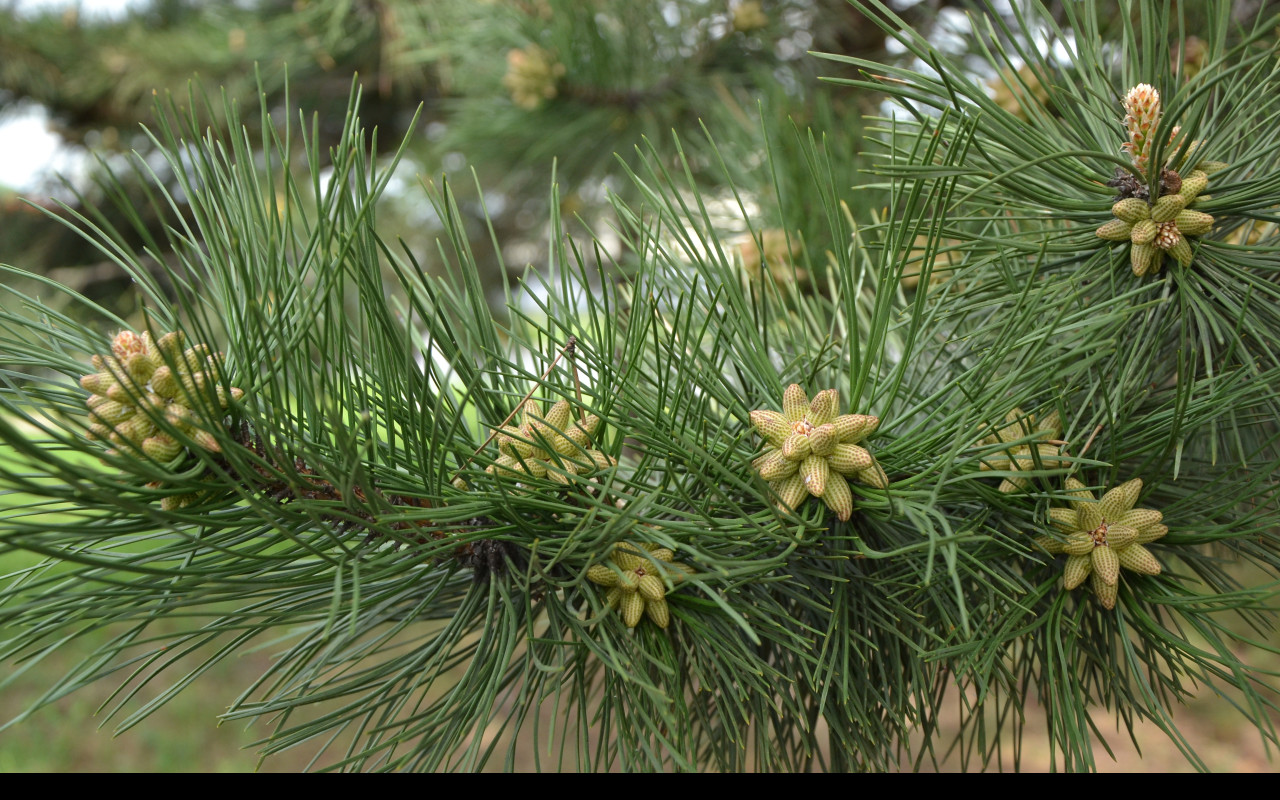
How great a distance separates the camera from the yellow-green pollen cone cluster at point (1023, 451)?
1.08 feet

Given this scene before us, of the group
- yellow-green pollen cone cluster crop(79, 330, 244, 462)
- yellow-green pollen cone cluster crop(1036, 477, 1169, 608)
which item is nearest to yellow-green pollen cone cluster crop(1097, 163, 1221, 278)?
yellow-green pollen cone cluster crop(1036, 477, 1169, 608)

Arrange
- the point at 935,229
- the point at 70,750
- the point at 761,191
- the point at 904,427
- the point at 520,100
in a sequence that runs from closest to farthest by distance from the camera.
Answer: the point at 935,229
the point at 904,427
the point at 761,191
the point at 520,100
the point at 70,750

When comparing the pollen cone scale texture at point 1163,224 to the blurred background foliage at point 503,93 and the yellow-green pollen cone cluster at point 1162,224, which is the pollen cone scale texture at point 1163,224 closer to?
the yellow-green pollen cone cluster at point 1162,224

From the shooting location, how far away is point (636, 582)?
340mm

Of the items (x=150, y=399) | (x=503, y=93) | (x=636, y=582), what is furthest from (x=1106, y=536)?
(x=503, y=93)

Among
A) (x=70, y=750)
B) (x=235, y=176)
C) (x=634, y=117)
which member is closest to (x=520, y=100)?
(x=634, y=117)

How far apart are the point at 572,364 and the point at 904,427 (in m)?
0.19

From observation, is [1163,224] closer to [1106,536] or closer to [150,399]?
[1106,536]

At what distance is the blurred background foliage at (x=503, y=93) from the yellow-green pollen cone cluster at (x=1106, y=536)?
17 cm

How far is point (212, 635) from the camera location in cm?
33

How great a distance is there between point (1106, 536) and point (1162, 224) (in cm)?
14

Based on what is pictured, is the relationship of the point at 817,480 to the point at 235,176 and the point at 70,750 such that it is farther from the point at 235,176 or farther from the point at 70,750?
the point at 70,750

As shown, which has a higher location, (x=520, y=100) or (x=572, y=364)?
(x=520, y=100)

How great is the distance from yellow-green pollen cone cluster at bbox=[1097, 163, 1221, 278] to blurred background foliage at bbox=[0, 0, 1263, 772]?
0.34ft
